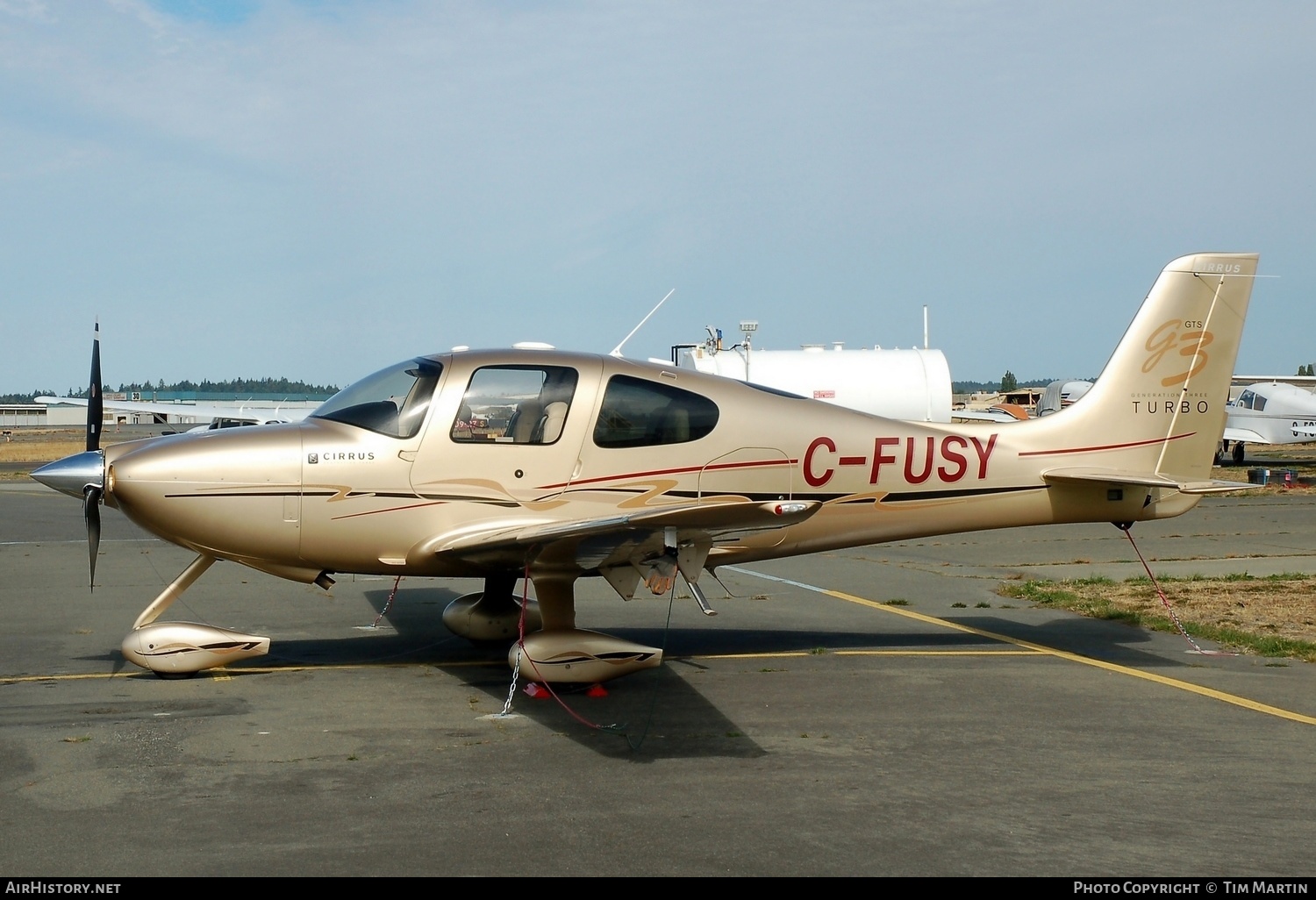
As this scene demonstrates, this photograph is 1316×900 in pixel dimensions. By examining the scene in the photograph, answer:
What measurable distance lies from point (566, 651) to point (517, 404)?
74.7 inches

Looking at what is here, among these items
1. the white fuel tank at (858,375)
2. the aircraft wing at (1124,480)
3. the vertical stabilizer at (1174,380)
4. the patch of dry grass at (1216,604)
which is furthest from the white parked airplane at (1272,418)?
the aircraft wing at (1124,480)

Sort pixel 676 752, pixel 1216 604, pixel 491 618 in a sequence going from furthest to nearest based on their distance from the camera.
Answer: pixel 1216 604, pixel 491 618, pixel 676 752

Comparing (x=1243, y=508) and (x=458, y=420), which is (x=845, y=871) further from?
(x=1243, y=508)

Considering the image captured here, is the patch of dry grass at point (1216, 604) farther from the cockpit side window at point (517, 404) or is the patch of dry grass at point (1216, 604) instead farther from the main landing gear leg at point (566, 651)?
the cockpit side window at point (517, 404)

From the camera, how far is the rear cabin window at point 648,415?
28.1 feet

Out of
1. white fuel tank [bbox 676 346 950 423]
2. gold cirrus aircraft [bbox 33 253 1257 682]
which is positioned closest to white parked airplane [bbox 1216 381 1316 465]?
white fuel tank [bbox 676 346 950 423]

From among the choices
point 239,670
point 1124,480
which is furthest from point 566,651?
point 1124,480

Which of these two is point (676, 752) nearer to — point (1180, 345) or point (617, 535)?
point (617, 535)

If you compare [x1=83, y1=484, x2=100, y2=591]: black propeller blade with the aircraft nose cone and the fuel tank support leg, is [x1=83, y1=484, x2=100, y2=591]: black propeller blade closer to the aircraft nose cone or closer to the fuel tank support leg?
the aircraft nose cone

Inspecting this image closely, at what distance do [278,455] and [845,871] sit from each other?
17.2ft

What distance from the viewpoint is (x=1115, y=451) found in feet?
32.3

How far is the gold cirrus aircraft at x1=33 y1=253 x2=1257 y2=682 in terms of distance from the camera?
796 centimetres

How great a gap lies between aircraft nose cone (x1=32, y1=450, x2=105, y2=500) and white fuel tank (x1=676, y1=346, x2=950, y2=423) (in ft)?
58.3

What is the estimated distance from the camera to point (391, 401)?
844 cm
